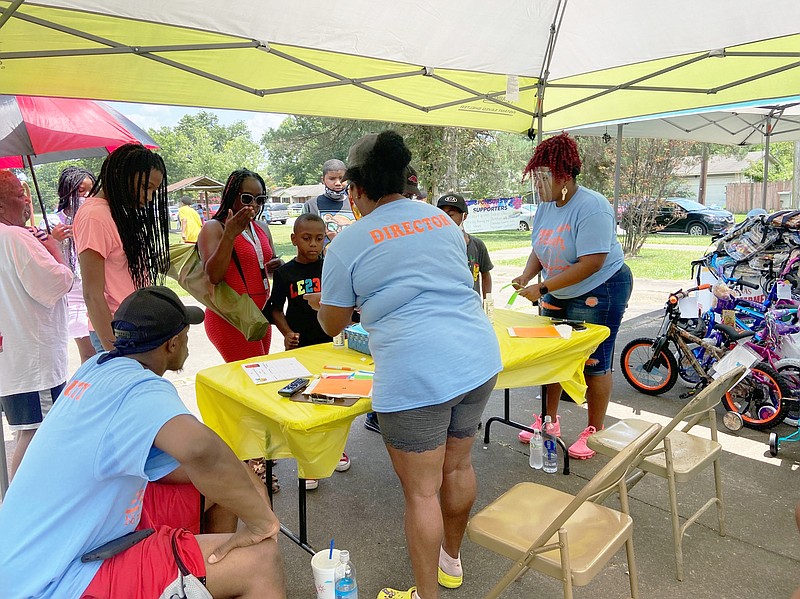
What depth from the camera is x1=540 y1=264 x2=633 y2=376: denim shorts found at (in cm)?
325

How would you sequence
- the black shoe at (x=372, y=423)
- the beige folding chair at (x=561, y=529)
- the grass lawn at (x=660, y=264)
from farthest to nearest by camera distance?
1. the grass lawn at (x=660, y=264)
2. the black shoe at (x=372, y=423)
3. the beige folding chair at (x=561, y=529)

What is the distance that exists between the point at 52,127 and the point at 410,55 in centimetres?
256

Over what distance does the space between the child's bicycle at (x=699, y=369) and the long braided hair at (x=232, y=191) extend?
10.6 ft

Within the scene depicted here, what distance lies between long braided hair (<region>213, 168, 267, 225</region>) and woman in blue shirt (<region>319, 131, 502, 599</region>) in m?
1.17

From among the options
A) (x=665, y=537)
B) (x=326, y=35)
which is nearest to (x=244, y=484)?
(x=665, y=537)

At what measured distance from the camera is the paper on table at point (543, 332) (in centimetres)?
294

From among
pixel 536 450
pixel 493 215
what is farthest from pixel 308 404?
pixel 493 215

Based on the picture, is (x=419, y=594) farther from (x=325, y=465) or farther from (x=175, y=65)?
(x=175, y=65)

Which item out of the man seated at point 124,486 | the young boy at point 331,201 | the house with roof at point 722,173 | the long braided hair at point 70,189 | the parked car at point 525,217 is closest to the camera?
the man seated at point 124,486

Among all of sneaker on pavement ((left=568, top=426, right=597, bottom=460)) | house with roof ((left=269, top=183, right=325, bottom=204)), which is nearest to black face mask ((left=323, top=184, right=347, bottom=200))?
sneaker on pavement ((left=568, top=426, right=597, bottom=460))

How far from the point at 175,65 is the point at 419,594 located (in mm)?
2867

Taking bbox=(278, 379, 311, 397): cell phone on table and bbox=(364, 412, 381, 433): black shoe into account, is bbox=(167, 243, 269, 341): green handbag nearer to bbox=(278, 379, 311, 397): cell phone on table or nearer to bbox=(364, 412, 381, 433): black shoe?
Answer: bbox=(278, 379, 311, 397): cell phone on table

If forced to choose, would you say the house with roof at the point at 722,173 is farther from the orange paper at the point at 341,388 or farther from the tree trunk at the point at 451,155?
the orange paper at the point at 341,388

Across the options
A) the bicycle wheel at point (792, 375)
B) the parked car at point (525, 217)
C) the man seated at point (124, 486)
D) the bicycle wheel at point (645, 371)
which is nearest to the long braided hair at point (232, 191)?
the man seated at point (124, 486)
